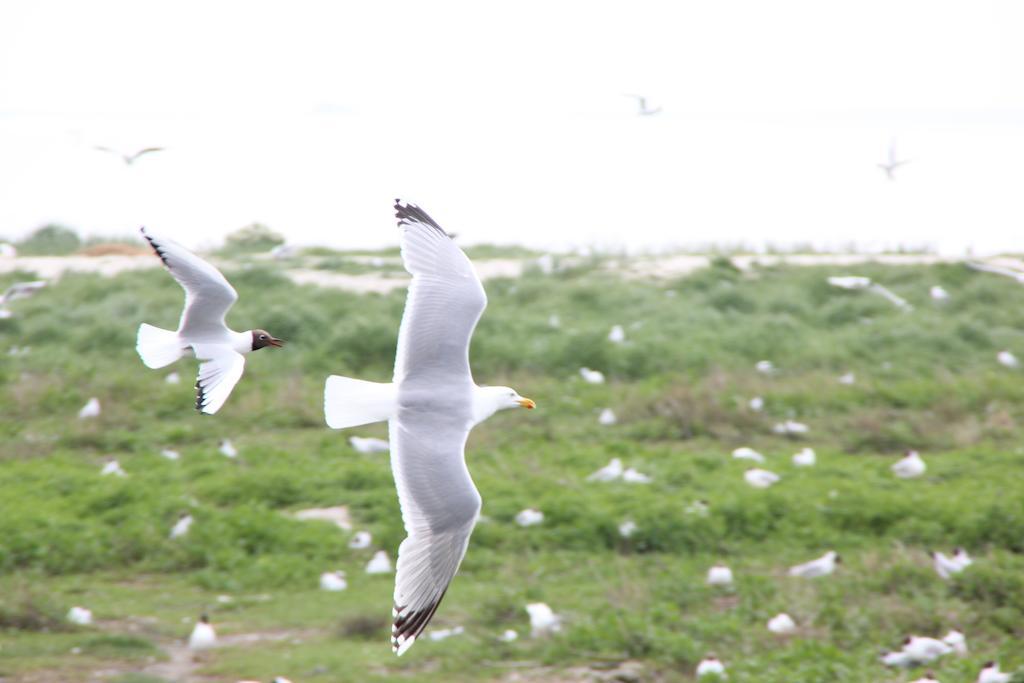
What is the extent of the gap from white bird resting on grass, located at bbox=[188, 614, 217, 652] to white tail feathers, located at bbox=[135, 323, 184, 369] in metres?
2.03

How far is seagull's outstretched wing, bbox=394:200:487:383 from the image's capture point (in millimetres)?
5258

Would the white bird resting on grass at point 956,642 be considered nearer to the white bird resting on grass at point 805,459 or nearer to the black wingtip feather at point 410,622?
the white bird resting on grass at point 805,459

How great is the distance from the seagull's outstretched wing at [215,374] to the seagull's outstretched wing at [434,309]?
650mm

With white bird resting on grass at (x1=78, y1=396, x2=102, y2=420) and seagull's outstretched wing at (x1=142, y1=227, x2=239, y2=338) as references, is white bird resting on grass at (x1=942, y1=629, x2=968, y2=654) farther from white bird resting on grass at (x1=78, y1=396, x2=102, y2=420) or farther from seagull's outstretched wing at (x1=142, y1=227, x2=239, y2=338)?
white bird resting on grass at (x1=78, y1=396, x2=102, y2=420)

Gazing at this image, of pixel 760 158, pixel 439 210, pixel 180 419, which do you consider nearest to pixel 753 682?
pixel 180 419

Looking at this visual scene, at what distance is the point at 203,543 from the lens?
326 inches

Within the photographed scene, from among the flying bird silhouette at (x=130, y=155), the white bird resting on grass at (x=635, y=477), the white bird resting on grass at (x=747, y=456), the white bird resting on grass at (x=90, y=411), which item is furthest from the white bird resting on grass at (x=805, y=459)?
the flying bird silhouette at (x=130, y=155)

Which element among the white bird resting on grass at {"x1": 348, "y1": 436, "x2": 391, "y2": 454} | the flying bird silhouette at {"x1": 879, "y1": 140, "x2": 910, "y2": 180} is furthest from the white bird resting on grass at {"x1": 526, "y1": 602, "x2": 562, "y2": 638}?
the flying bird silhouette at {"x1": 879, "y1": 140, "x2": 910, "y2": 180}

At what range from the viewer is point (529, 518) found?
849cm

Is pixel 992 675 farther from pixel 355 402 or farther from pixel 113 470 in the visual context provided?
pixel 113 470

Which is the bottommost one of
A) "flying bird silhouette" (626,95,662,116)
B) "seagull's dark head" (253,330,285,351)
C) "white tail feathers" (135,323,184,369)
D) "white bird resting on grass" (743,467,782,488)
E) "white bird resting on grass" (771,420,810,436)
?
"white bird resting on grass" (771,420,810,436)

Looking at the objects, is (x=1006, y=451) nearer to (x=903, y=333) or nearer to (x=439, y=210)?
(x=903, y=333)

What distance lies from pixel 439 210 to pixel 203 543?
62.3 feet

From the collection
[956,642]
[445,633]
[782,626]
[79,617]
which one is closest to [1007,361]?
[956,642]
